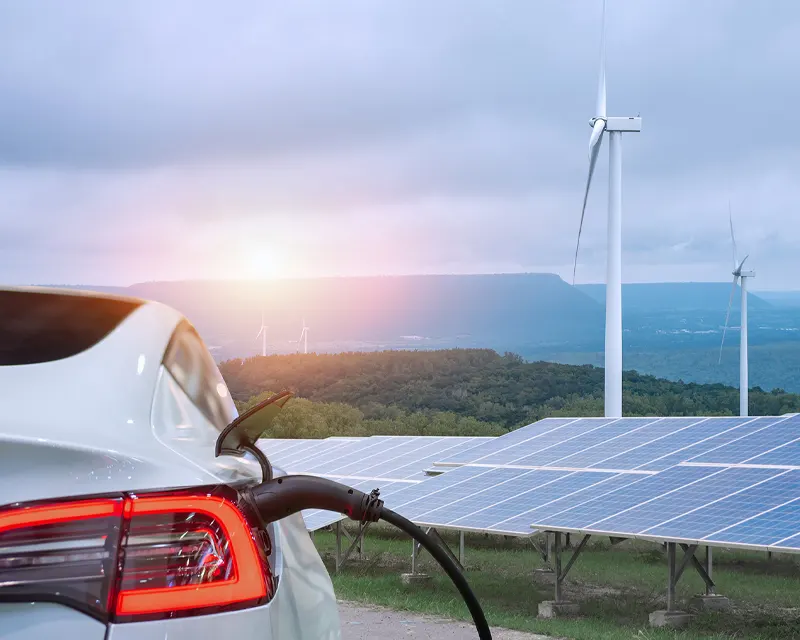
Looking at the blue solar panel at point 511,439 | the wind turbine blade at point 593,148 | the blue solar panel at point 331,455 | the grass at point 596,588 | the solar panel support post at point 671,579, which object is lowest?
the grass at point 596,588

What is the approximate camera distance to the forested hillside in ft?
267

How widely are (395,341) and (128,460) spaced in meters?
108

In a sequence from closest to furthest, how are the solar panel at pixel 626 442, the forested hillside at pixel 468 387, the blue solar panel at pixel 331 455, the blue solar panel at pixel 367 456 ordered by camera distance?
the solar panel at pixel 626 442
the blue solar panel at pixel 367 456
the blue solar panel at pixel 331 455
the forested hillside at pixel 468 387

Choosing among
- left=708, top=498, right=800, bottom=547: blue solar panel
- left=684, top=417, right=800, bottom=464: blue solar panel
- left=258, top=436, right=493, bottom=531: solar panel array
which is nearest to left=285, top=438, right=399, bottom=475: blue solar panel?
left=258, top=436, right=493, bottom=531: solar panel array

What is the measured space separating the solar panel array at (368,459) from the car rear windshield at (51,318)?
61.1 feet

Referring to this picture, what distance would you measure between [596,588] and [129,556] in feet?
65.9

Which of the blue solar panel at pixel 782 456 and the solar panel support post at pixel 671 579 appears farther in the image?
the blue solar panel at pixel 782 456

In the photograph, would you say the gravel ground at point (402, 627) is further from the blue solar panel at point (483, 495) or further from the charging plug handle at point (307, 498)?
the charging plug handle at point (307, 498)

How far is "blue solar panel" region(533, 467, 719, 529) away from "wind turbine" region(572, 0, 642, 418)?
15432 mm

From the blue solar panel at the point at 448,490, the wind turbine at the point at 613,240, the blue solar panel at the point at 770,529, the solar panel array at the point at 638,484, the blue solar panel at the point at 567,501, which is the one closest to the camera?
the blue solar panel at the point at 770,529

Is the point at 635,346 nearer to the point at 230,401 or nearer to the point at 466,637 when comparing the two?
the point at 466,637

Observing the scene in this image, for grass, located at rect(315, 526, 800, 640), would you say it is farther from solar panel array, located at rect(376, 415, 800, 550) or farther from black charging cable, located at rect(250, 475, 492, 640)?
black charging cable, located at rect(250, 475, 492, 640)

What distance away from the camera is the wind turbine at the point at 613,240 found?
33125 mm

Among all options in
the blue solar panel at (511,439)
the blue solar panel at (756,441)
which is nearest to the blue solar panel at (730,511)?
the blue solar panel at (756,441)
